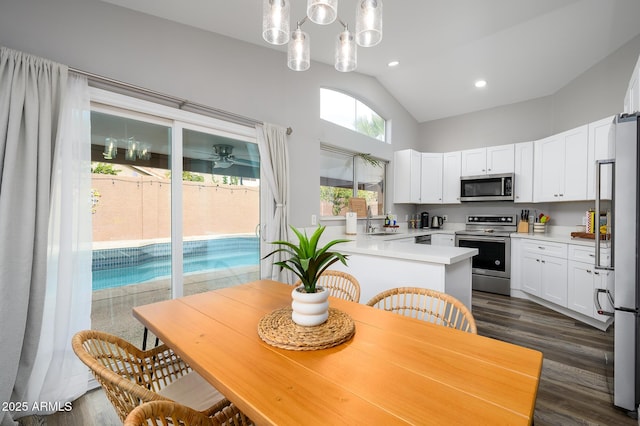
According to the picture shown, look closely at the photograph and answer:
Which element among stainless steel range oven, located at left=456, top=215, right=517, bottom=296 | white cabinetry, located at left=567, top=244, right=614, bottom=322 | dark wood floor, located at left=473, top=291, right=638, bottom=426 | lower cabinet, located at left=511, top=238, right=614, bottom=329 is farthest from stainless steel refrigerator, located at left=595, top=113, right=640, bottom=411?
stainless steel range oven, located at left=456, top=215, right=517, bottom=296

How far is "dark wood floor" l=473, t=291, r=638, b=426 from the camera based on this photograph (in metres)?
1.78

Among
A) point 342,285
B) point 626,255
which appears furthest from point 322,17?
point 626,255

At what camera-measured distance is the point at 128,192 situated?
215cm

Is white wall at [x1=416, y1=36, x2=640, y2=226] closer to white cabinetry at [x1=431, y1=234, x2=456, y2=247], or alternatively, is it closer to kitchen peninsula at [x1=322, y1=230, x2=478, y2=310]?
white cabinetry at [x1=431, y1=234, x2=456, y2=247]

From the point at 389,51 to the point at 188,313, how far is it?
3490 mm

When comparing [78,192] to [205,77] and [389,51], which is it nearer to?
[205,77]

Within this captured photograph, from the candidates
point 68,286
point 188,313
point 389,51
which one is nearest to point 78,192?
point 68,286

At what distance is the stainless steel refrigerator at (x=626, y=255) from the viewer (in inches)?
66.1

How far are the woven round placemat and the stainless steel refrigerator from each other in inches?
69.3

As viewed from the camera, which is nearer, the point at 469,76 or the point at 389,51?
the point at 389,51

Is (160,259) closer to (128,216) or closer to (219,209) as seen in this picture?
(128,216)

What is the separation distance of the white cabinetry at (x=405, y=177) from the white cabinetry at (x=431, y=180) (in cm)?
15

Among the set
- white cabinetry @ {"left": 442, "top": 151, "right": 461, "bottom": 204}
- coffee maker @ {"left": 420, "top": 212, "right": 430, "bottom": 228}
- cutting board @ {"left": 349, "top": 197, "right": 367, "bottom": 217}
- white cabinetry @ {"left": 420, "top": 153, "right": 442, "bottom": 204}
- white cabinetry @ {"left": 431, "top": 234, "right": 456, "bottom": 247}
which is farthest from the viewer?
coffee maker @ {"left": 420, "top": 212, "right": 430, "bottom": 228}

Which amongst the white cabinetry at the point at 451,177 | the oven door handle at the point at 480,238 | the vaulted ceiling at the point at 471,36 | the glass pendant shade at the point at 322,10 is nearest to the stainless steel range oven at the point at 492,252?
the oven door handle at the point at 480,238
